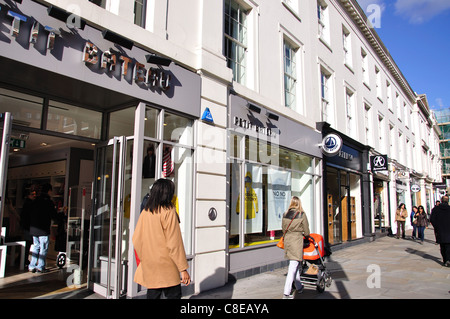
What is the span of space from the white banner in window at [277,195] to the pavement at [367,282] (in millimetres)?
1330

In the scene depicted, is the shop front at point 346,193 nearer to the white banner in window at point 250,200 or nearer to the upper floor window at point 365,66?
the white banner in window at point 250,200

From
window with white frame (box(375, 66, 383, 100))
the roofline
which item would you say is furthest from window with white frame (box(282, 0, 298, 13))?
window with white frame (box(375, 66, 383, 100))

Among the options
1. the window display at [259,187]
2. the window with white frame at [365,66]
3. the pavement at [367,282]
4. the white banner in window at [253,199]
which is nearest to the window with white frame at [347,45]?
the window with white frame at [365,66]

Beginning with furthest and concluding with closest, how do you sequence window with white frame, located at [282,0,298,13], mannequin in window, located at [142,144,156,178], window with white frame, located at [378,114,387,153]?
window with white frame, located at [378,114,387,153], window with white frame, located at [282,0,298,13], mannequin in window, located at [142,144,156,178]

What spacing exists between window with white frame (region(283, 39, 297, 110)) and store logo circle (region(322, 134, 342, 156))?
1744 millimetres

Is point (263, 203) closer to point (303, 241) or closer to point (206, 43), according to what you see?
point (303, 241)

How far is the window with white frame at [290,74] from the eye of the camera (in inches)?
412

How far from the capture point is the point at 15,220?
9945 mm

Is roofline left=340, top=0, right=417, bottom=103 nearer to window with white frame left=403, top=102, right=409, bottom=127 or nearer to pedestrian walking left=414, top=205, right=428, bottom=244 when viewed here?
window with white frame left=403, top=102, right=409, bottom=127

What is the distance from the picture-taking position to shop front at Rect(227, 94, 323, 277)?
751 cm

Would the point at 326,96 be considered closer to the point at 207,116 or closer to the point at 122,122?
the point at 207,116

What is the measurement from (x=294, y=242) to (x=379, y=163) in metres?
12.1

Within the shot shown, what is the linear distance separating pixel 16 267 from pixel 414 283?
9.13 m

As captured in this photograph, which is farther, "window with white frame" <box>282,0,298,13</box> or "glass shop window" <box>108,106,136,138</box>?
"window with white frame" <box>282,0,298,13</box>
